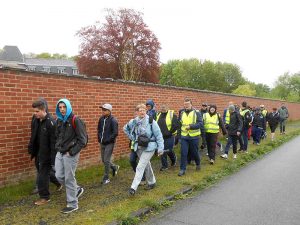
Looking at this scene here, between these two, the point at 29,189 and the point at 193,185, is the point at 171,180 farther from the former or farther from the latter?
the point at 29,189

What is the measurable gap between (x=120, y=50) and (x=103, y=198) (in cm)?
3320

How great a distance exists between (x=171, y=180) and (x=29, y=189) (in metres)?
3.06

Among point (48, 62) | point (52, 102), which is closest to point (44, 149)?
point (52, 102)

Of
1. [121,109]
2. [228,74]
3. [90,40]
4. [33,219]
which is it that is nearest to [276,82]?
[228,74]

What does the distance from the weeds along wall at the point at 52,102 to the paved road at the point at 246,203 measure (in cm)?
316

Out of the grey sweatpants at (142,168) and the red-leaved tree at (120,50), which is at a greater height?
the red-leaved tree at (120,50)

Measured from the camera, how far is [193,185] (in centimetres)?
759

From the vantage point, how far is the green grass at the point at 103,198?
5.36 meters

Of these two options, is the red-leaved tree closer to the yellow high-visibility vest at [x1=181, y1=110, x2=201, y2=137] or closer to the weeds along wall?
the weeds along wall

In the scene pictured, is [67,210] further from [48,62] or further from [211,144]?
[48,62]

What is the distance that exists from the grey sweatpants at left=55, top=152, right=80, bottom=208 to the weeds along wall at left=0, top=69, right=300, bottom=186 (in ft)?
5.12

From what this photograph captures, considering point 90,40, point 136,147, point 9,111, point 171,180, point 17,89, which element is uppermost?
point 90,40

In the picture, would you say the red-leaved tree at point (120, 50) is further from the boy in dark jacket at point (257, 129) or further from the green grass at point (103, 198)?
the green grass at point (103, 198)

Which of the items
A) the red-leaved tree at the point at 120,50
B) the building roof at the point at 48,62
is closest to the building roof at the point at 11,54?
the building roof at the point at 48,62
